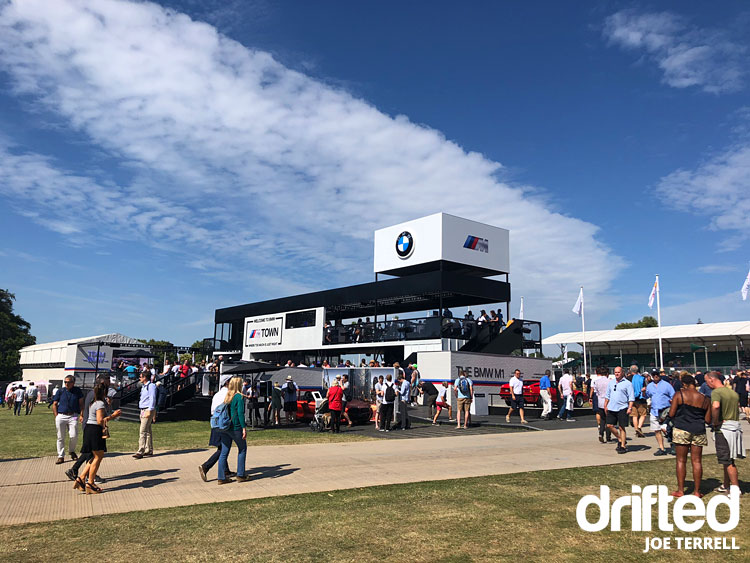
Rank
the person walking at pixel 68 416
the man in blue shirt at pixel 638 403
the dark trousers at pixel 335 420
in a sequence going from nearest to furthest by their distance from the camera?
the person walking at pixel 68 416
the man in blue shirt at pixel 638 403
the dark trousers at pixel 335 420

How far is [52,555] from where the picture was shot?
516cm

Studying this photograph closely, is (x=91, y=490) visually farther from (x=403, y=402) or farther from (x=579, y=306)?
(x=579, y=306)

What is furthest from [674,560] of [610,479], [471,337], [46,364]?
[46,364]

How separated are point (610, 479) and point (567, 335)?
70826 mm

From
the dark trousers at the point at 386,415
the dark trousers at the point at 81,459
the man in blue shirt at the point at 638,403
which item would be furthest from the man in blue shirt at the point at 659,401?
the dark trousers at the point at 81,459

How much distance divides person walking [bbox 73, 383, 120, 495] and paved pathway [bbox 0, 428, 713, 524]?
0.57 ft

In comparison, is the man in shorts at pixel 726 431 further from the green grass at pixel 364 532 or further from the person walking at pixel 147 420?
the person walking at pixel 147 420

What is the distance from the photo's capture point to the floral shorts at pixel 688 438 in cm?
755

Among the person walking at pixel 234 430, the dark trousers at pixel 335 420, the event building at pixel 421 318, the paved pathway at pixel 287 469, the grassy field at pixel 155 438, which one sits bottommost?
the grassy field at pixel 155 438

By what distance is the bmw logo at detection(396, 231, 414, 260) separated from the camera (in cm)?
3266

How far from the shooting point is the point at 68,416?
11.0 meters

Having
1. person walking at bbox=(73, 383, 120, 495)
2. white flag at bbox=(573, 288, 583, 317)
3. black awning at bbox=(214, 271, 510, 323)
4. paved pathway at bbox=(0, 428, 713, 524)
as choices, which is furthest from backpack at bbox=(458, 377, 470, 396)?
white flag at bbox=(573, 288, 583, 317)

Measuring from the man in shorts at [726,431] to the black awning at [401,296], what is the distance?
67.8ft

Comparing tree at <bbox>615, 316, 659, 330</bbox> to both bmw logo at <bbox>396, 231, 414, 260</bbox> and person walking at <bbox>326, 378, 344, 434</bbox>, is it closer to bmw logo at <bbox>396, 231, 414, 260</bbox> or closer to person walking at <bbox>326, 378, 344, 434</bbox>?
bmw logo at <bbox>396, 231, 414, 260</bbox>
